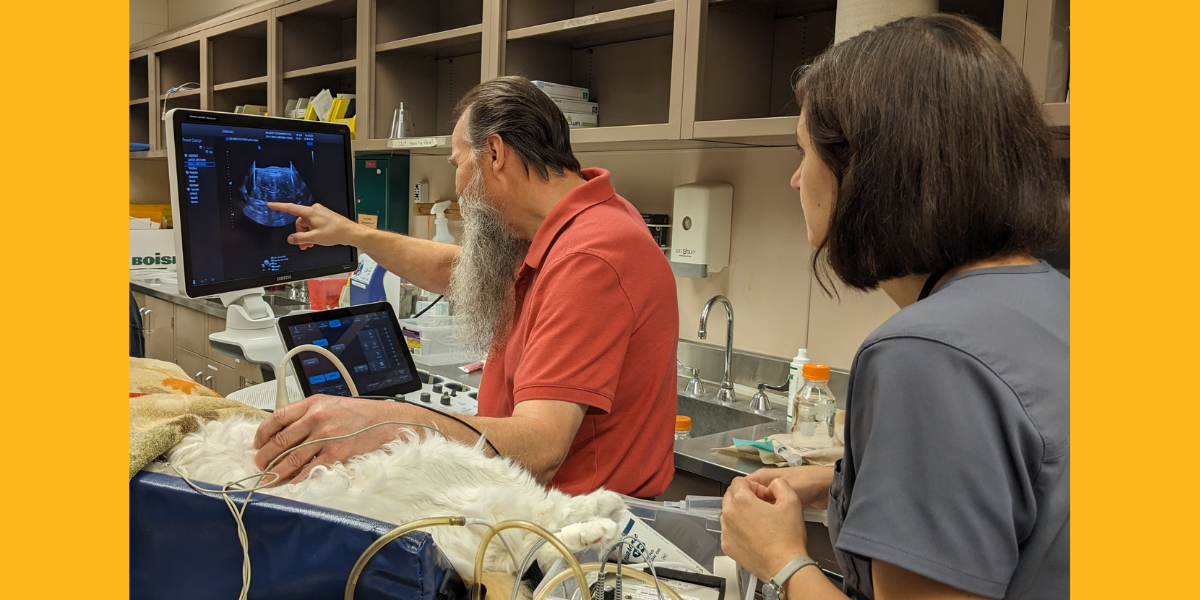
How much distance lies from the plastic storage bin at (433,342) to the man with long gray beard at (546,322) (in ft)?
3.18

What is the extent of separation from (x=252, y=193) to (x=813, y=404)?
1450mm

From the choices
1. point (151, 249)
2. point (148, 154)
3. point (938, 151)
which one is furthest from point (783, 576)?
point (148, 154)

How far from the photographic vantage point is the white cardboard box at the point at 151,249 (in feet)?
15.7

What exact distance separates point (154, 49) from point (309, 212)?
4.44 m

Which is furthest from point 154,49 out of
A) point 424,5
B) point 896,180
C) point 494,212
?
point 896,180

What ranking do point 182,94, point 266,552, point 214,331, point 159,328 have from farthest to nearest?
point 182,94 < point 159,328 < point 214,331 < point 266,552

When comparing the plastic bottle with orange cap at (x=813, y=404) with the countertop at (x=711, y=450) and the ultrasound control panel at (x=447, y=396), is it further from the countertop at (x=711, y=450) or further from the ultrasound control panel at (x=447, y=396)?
the ultrasound control panel at (x=447, y=396)

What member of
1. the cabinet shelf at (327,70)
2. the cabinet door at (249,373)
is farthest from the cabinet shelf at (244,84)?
the cabinet door at (249,373)

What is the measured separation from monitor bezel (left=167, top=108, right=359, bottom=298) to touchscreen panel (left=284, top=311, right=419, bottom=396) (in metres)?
0.16

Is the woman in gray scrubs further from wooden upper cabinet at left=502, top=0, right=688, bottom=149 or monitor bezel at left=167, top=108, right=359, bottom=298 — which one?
wooden upper cabinet at left=502, top=0, right=688, bottom=149

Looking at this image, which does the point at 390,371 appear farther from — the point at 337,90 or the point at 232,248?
the point at 337,90

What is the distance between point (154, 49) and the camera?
5.44m

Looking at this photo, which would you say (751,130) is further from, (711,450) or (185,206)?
(185,206)

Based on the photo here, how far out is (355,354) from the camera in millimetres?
1861
